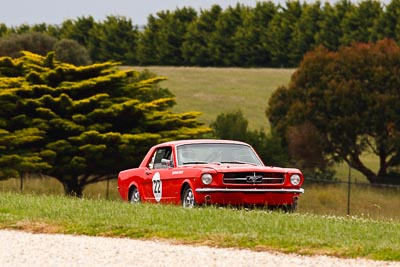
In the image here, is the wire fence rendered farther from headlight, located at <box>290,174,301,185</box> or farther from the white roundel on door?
headlight, located at <box>290,174,301,185</box>

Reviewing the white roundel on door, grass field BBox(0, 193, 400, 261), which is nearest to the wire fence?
the white roundel on door

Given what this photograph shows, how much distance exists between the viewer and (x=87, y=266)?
11922 millimetres

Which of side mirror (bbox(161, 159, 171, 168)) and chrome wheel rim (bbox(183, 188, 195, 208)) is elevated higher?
side mirror (bbox(161, 159, 171, 168))

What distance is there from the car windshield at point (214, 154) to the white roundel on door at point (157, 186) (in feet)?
1.71

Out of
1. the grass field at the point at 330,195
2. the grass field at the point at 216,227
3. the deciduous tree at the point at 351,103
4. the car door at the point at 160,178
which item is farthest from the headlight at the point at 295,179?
the deciduous tree at the point at 351,103

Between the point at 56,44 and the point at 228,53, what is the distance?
3077cm

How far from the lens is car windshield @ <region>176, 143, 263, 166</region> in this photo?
20047 mm

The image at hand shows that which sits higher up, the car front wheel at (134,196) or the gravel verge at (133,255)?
the gravel verge at (133,255)

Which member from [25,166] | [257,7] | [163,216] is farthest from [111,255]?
[257,7]

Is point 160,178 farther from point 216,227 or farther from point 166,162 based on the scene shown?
point 216,227

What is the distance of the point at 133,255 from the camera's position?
494 inches

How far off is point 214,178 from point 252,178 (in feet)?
2.25

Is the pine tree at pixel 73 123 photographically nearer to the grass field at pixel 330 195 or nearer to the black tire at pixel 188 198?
the grass field at pixel 330 195

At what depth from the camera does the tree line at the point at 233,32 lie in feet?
289
